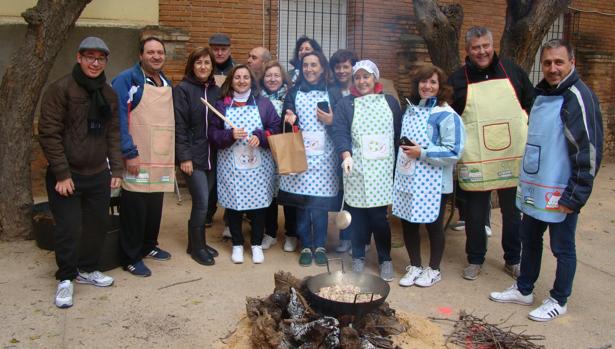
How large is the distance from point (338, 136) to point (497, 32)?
6.84 m

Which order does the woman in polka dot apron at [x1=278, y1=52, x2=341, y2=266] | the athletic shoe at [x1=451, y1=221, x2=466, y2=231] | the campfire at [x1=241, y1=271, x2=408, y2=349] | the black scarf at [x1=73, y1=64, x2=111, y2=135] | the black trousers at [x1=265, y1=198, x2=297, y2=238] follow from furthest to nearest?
the athletic shoe at [x1=451, y1=221, x2=466, y2=231], the black trousers at [x1=265, y1=198, x2=297, y2=238], the woman in polka dot apron at [x1=278, y1=52, x2=341, y2=266], the black scarf at [x1=73, y1=64, x2=111, y2=135], the campfire at [x1=241, y1=271, x2=408, y2=349]

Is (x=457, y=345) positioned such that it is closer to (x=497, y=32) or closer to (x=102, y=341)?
(x=102, y=341)

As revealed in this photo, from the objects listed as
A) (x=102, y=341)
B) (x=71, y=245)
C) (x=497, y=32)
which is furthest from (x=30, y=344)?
(x=497, y=32)

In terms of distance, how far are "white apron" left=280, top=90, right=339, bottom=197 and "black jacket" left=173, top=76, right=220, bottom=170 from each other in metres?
0.77

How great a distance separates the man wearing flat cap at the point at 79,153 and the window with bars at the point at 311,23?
4.90m

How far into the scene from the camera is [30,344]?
3.63 metres

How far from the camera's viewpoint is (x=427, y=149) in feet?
14.2

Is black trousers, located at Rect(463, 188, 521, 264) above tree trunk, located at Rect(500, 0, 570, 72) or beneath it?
beneath

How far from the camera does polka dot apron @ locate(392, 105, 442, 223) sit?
4.41 metres

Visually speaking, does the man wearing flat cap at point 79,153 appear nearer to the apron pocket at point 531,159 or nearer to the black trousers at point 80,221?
the black trousers at point 80,221

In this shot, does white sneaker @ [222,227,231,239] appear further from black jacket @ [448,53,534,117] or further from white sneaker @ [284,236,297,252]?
black jacket @ [448,53,534,117]

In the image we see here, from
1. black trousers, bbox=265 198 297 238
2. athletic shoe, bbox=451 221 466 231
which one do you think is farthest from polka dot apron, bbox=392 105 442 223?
athletic shoe, bbox=451 221 466 231

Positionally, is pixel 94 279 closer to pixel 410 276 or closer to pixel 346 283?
pixel 346 283

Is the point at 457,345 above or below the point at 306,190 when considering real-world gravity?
below
